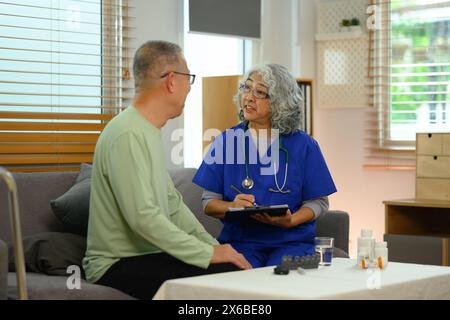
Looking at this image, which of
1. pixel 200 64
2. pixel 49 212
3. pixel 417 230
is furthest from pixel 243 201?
pixel 200 64

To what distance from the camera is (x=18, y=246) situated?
1.99 m

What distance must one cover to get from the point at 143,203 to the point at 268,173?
0.85 m

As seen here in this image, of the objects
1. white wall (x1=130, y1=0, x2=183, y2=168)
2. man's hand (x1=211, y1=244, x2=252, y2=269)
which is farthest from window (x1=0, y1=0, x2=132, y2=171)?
man's hand (x1=211, y1=244, x2=252, y2=269)

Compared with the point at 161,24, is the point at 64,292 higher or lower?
lower

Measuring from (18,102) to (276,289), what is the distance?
2.25 metres

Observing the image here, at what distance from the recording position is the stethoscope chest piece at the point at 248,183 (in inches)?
125

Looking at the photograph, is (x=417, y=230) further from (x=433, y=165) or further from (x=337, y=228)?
(x=337, y=228)

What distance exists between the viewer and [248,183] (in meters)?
3.18

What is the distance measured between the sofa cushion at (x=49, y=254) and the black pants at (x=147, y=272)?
428 millimetres

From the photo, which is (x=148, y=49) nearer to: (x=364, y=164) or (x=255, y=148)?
(x=255, y=148)

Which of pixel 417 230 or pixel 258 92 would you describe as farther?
pixel 417 230

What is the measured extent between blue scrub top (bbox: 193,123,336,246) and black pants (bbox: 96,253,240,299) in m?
0.60

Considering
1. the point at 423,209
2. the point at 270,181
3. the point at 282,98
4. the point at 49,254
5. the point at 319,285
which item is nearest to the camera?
the point at 319,285

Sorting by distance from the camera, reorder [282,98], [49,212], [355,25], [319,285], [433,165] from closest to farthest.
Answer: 1. [319,285]
2. [282,98]
3. [49,212]
4. [433,165]
5. [355,25]
